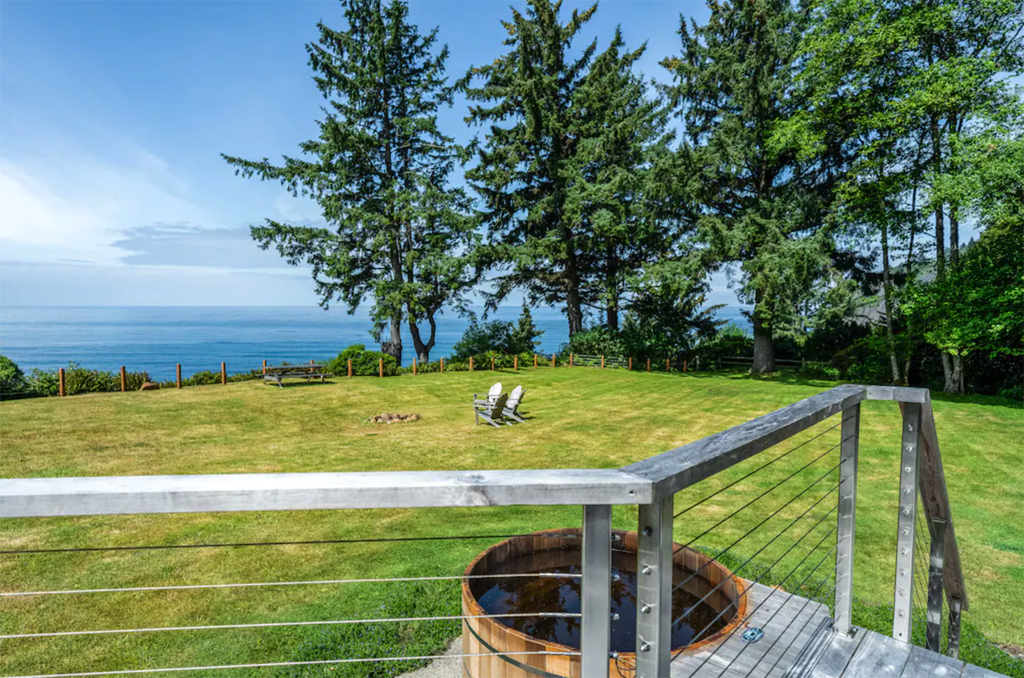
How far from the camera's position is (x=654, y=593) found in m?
1.12

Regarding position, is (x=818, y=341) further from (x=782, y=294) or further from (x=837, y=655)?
(x=837, y=655)

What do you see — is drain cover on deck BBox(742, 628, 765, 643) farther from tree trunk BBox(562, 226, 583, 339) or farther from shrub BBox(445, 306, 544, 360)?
tree trunk BBox(562, 226, 583, 339)

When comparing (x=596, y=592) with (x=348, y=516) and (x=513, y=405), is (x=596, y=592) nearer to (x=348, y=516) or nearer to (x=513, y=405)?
(x=348, y=516)

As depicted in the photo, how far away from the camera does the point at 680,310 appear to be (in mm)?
24484

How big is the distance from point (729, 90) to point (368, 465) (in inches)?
776

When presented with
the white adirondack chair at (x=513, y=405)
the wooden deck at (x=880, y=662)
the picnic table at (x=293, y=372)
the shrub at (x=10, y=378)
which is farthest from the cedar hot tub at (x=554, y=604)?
the shrub at (x=10, y=378)

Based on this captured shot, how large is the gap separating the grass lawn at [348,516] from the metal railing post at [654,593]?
92.1 inches

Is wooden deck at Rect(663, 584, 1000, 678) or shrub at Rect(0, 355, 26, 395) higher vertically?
shrub at Rect(0, 355, 26, 395)

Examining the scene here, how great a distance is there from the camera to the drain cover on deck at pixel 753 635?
276cm

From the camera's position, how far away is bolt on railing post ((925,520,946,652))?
110 inches

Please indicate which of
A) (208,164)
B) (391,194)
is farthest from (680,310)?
(208,164)

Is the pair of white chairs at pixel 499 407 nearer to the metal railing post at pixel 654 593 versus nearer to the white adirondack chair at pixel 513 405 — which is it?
the white adirondack chair at pixel 513 405

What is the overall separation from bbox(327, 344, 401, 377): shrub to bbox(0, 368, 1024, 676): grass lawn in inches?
206

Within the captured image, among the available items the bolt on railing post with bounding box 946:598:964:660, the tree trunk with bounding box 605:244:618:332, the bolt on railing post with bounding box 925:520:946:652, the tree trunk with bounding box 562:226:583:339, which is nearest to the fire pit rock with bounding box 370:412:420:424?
the bolt on railing post with bounding box 946:598:964:660
